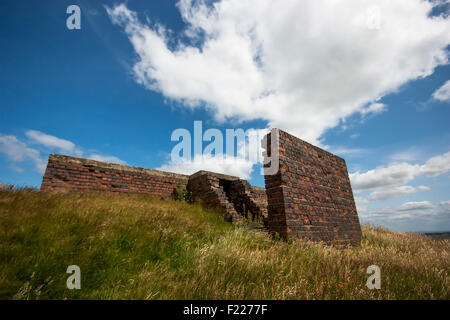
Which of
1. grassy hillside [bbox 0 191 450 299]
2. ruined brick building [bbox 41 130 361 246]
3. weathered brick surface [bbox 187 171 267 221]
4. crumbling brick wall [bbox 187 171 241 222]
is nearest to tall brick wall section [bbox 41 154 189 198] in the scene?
ruined brick building [bbox 41 130 361 246]

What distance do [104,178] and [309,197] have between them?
6.83 metres

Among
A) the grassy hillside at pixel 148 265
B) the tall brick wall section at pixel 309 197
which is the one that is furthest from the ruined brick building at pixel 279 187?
the grassy hillside at pixel 148 265

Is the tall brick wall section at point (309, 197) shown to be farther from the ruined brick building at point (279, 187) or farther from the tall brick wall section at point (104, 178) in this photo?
the tall brick wall section at point (104, 178)

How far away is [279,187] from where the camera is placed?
4824mm

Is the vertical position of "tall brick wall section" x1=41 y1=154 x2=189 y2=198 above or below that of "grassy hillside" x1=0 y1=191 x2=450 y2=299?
above

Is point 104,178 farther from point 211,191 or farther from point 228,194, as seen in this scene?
point 228,194

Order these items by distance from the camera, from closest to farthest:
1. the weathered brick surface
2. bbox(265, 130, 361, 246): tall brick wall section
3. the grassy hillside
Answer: the grassy hillside < bbox(265, 130, 361, 246): tall brick wall section < the weathered brick surface

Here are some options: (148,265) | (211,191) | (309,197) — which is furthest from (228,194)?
(148,265)

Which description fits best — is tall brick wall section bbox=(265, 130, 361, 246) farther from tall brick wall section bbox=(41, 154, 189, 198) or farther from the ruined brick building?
tall brick wall section bbox=(41, 154, 189, 198)

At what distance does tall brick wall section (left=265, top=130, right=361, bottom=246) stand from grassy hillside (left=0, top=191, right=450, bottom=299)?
76cm

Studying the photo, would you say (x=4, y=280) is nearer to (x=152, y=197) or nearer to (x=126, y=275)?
(x=126, y=275)

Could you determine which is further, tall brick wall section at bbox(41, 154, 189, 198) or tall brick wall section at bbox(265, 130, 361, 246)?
tall brick wall section at bbox(41, 154, 189, 198)

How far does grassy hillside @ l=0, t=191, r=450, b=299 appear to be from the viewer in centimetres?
218

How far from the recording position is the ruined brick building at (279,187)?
4.88m
